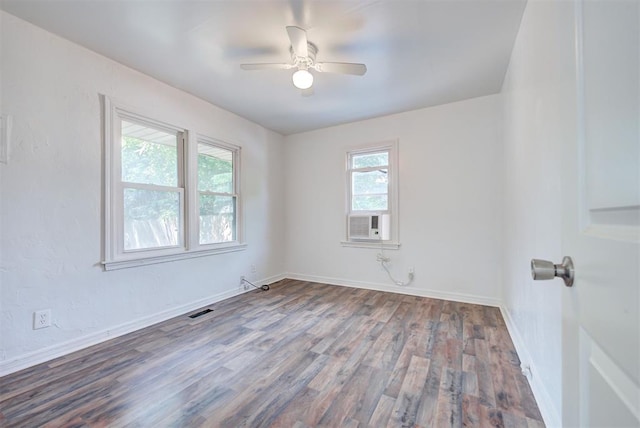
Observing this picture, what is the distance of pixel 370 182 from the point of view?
390 cm

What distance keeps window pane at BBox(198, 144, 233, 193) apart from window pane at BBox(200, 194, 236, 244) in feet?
0.43

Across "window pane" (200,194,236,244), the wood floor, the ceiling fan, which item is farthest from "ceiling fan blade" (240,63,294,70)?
the wood floor

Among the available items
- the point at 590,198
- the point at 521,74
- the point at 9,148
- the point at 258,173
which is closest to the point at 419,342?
the point at 590,198

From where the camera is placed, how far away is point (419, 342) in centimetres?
225

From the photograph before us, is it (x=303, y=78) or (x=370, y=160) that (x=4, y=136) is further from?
(x=370, y=160)

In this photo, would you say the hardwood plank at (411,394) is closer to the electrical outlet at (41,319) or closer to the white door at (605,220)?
the white door at (605,220)

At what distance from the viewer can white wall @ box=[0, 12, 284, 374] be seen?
6.11 feet

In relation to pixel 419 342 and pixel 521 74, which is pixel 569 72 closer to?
pixel 521 74

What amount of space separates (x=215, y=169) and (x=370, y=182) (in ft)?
7.13

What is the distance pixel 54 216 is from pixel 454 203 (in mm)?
3961

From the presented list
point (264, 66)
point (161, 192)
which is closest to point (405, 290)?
point (264, 66)

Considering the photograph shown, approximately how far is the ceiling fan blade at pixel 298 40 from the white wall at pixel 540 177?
138cm

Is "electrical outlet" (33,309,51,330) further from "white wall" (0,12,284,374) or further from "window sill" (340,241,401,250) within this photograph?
"window sill" (340,241,401,250)

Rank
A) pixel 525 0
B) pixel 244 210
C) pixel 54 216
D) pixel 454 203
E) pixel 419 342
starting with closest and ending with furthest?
pixel 525 0 < pixel 54 216 < pixel 419 342 < pixel 454 203 < pixel 244 210
